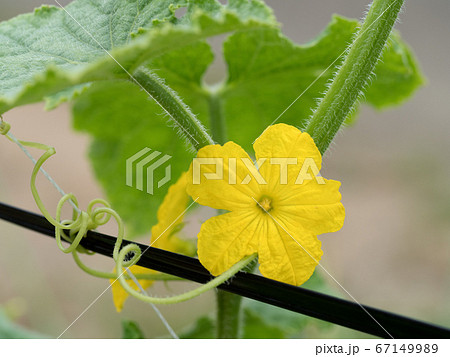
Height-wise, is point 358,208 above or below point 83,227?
above

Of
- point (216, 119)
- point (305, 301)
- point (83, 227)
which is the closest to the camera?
point (305, 301)

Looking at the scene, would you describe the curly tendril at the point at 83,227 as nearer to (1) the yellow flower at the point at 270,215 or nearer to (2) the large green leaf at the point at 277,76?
(1) the yellow flower at the point at 270,215

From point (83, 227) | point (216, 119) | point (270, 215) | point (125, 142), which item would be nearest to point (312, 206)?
point (270, 215)

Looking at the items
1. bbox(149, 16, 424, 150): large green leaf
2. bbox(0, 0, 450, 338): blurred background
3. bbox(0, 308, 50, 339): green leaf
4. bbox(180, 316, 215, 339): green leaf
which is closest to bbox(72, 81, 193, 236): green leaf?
bbox(149, 16, 424, 150): large green leaf

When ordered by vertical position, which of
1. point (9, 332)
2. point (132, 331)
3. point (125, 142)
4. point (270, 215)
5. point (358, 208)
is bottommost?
point (9, 332)

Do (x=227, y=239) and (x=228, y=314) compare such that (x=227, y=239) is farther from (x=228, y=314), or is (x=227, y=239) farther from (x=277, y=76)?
(x=277, y=76)

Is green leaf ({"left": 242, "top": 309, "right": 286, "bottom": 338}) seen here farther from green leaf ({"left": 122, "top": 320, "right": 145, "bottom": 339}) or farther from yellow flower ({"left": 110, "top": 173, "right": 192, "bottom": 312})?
yellow flower ({"left": 110, "top": 173, "right": 192, "bottom": 312})

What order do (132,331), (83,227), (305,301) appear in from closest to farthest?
(305,301) < (83,227) < (132,331)

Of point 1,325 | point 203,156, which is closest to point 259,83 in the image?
point 203,156
